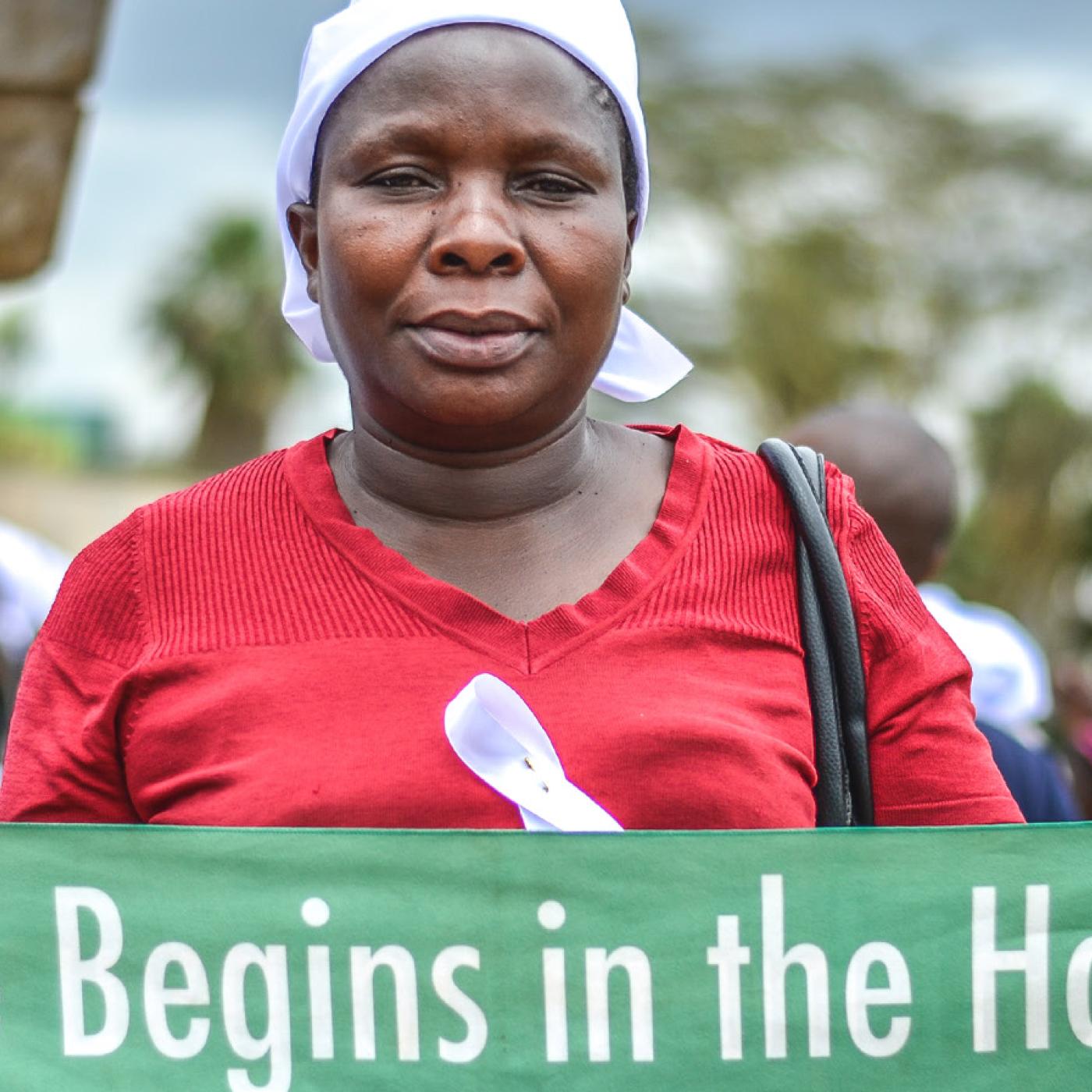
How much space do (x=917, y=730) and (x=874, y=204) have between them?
22.5 m

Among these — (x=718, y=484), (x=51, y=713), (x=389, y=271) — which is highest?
(x=389, y=271)

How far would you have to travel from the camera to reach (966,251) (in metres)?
24.0

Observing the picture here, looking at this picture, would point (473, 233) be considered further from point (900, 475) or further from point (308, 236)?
point (900, 475)

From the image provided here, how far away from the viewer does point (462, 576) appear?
6.33ft

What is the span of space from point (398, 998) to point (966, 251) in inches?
912

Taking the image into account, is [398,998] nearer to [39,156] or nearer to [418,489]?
[418,489]

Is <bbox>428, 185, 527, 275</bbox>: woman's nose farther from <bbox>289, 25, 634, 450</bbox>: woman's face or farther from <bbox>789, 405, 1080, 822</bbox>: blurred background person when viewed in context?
<bbox>789, 405, 1080, 822</bbox>: blurred background person

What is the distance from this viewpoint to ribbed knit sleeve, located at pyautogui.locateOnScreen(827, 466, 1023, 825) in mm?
1890

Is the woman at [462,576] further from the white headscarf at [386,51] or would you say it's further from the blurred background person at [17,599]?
the blurred background person at [17,599]

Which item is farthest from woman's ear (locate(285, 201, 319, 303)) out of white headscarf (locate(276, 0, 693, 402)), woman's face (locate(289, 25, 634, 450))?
woman's face (locate(289, 25, 634, 450))

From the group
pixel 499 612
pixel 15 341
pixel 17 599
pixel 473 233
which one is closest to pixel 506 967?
pixel 499 612

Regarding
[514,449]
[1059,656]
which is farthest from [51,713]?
[1059,656]

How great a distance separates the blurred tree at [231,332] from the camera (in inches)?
877

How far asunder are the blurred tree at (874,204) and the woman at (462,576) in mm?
21019
